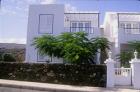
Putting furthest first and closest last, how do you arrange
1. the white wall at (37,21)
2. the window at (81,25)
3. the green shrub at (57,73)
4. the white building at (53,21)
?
the window at (81,25)
the white building at (53,21)
the white wall at (37,21)
the green shrub at (57,73)

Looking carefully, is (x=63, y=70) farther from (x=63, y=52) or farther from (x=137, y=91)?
(x=137, y=91)

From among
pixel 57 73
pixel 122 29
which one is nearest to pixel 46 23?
pixel 122 29

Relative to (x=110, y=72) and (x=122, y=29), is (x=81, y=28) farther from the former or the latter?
(x=110, y=72)

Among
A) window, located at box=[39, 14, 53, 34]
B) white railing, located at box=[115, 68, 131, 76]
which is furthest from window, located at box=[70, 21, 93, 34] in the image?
Result: white railing, located at box=[115, 68, 131, 76]

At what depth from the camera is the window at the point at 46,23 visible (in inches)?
1040

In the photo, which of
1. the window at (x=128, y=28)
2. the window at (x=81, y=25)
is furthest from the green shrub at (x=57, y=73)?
the window at (x=128, y=28)

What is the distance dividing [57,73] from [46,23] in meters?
8.14

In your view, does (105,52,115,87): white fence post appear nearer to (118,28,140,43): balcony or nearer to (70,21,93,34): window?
(118,28,140,43): balcony

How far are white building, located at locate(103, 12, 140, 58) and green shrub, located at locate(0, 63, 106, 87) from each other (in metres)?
6.74

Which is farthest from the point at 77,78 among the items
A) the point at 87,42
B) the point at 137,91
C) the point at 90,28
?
the point at 90,28

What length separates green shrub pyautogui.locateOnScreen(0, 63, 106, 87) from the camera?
746 inches

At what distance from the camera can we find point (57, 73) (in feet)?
64.4

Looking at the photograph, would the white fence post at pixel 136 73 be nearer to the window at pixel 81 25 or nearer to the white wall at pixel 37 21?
the window at pixel 81 25

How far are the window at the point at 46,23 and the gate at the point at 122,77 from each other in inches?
365
